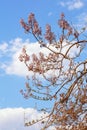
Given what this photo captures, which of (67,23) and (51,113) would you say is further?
(67,23)

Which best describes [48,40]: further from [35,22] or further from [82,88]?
[82,88]

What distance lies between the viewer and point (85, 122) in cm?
1334

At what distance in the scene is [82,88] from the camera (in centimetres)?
1363

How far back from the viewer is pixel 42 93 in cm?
1399

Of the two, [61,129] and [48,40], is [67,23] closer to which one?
[48,40]

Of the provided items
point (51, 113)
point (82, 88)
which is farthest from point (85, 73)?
point (51, 113)

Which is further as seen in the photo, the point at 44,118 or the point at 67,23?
the point at 67,23

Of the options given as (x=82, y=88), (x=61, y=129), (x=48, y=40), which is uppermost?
(x=48, y=40)

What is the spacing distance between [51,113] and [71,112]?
0.47 m

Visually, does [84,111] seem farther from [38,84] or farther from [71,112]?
[38,84]

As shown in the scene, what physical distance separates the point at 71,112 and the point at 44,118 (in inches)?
25.5

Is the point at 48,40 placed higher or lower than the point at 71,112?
higher

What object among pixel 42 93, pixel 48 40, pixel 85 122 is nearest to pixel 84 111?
pixel 85 122

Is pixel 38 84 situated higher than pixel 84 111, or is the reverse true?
pixel 38 84
